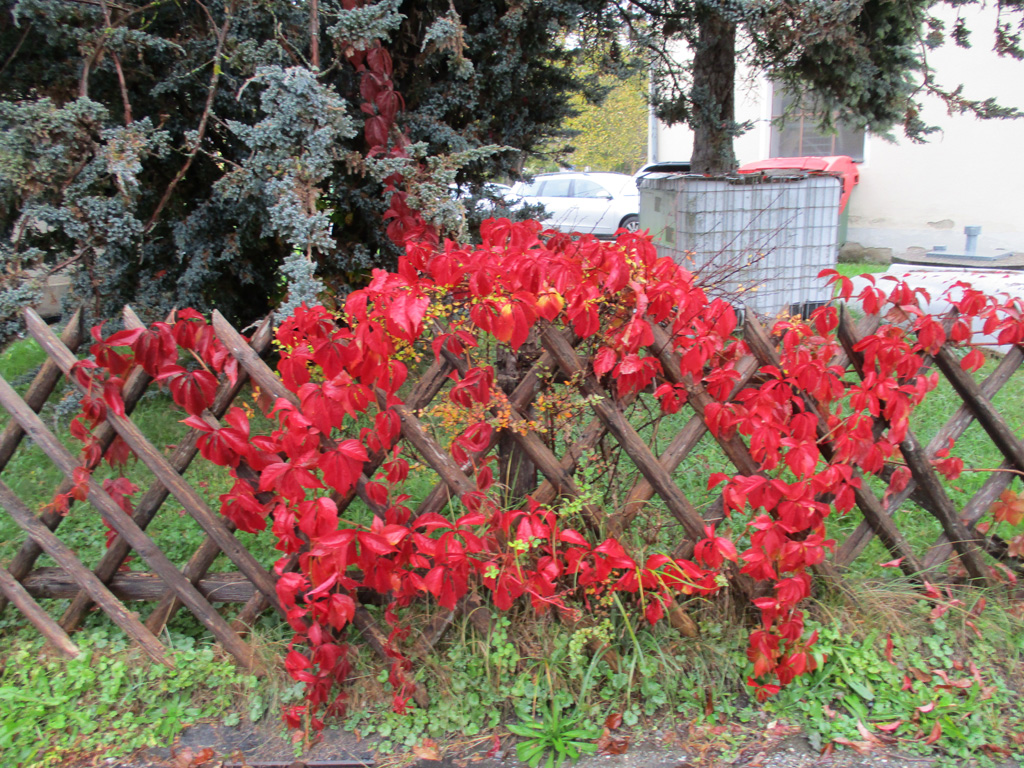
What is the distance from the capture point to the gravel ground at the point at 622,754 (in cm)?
200

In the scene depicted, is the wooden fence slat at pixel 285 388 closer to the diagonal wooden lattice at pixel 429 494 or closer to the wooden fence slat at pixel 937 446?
the diagonal wooden lattice at pixel 429 494

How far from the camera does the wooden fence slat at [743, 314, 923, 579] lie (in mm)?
2158

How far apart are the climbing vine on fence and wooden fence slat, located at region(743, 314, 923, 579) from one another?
0.07 feet

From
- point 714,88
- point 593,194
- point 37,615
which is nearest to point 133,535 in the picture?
point 37,615

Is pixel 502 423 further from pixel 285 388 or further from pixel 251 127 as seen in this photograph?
pixel 251 127

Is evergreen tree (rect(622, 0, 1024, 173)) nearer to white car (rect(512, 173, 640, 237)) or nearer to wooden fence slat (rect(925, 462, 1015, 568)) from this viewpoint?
wooden fence slat (rect(925, 462, 1015, 568))

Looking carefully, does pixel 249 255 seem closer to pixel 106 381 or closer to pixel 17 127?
A: pixel 17 127

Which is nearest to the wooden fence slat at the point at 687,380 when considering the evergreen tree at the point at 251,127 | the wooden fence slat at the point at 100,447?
the evergreen tree at the point at 251,127

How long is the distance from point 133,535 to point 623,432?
1.56 m

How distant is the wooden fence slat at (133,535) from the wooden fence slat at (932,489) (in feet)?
7.01

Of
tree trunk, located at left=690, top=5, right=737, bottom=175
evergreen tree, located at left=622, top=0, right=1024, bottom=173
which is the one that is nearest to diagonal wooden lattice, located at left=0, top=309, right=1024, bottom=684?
evergreen tree, located at left=622, top=0, right=1024, bottom=173

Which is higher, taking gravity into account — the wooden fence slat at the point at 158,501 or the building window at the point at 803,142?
the building window at the point at 803,142

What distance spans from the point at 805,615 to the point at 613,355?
3.38 ft

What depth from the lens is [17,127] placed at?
252 centimetres
